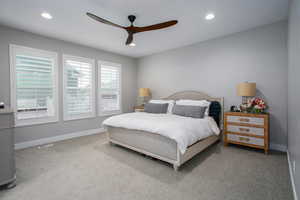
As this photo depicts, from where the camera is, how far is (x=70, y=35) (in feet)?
11.5

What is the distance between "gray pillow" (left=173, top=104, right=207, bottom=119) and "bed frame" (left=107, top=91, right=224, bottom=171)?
1.79 ft

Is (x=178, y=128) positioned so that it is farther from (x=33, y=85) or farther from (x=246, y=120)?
(x=33, y=85)

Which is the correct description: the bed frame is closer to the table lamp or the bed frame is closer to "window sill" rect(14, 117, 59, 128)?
the table lamp

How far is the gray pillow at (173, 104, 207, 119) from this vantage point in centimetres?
322

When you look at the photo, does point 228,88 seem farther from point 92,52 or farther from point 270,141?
point 92,52

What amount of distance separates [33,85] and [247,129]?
4.92 metres

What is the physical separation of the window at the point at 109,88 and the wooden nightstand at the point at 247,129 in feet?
11.7

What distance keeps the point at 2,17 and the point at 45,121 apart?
2.29 meters

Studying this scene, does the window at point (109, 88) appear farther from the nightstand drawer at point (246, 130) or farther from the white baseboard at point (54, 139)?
the nightstand drawer at point (246, 130)

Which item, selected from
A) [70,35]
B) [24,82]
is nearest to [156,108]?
[70,35]

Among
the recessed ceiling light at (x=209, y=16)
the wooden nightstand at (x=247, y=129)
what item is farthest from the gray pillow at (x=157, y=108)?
the recessed ceiling light at (x=209, y=16)

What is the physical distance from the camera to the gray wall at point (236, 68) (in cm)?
295

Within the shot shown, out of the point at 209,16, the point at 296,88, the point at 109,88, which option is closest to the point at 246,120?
the point at 296,88

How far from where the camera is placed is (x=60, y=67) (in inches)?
148
